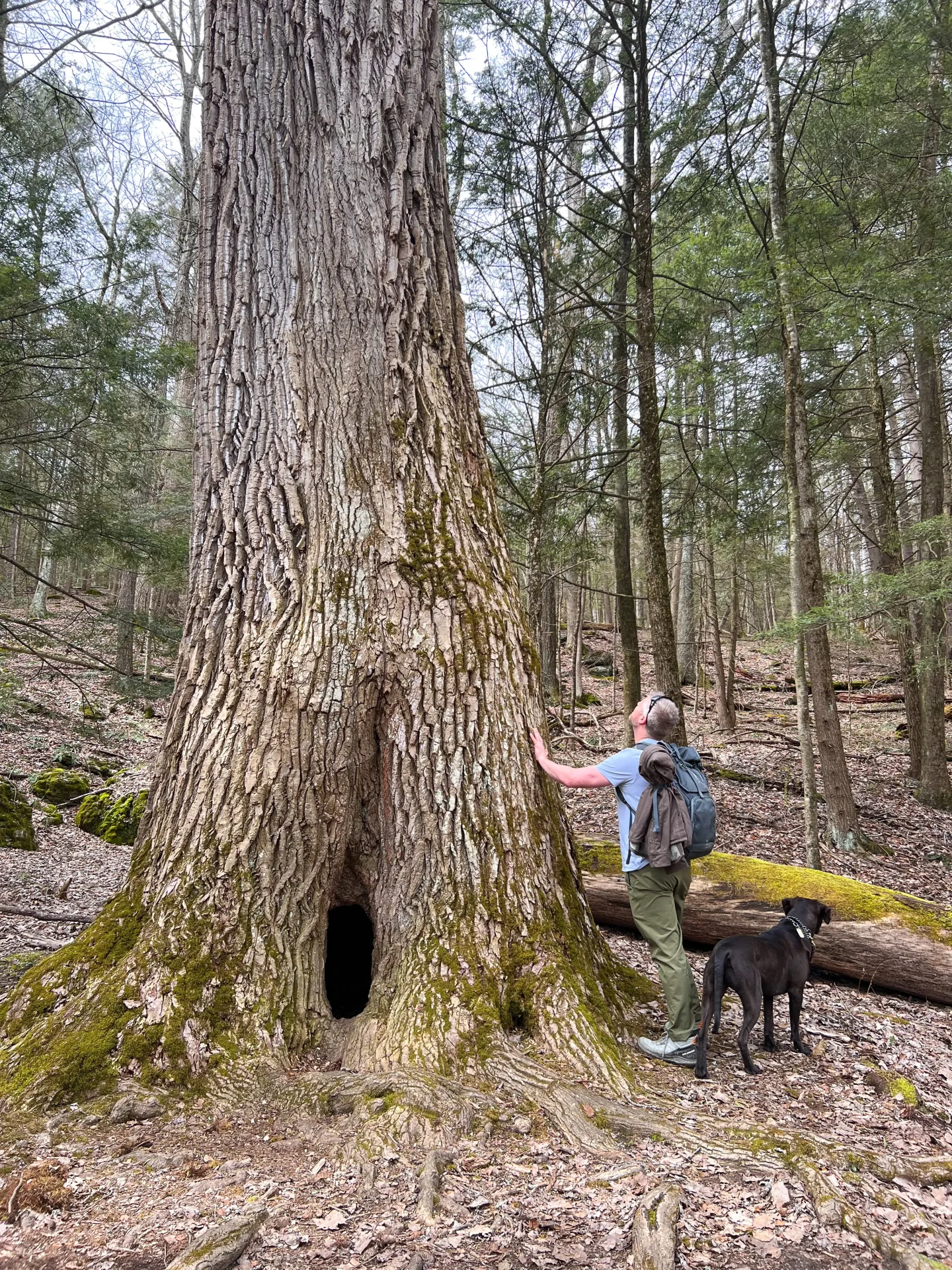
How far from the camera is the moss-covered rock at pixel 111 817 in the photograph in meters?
8.39

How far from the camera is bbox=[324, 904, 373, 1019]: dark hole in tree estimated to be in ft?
13.5

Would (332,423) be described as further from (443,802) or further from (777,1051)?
(777,1051)

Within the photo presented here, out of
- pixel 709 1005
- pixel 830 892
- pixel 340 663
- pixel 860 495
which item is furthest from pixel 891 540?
pixel 340 663

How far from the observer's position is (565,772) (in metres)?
3.71

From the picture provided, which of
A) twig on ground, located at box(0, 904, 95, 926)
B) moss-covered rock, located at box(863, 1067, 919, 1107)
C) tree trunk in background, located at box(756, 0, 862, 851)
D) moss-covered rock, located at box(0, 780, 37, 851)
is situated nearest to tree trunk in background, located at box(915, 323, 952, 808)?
tree trunk in background, located at box(756, 0, 862, 851)

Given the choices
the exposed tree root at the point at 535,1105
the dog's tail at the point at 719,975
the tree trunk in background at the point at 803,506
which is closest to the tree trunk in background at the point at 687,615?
the tree trunk in background at the point at 803,506

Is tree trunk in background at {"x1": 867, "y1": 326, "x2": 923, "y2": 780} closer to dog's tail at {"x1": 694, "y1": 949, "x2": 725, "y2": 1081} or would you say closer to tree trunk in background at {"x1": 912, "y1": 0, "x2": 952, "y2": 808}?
tree trunk in background at {"x1": 912, "y1": 0, "x2": 952, "y2": 808}

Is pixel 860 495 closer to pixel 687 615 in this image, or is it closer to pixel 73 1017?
pixel 687 615

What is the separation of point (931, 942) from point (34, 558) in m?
24.1

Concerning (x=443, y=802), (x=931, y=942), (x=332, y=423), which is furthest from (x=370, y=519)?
(x=931, y=942)

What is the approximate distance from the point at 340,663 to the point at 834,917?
4078 mm

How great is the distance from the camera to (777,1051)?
3.76 metres

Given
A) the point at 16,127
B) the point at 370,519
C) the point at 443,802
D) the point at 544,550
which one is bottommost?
the point at 443,802

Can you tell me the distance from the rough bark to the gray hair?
2.19 metres
